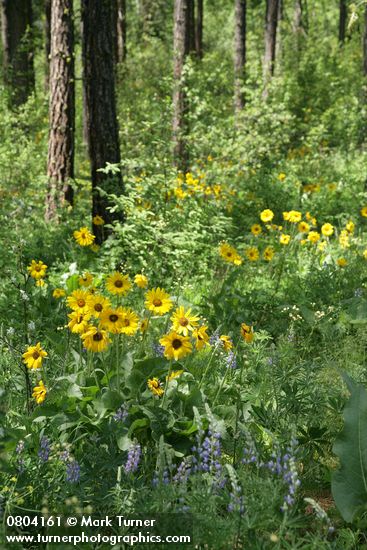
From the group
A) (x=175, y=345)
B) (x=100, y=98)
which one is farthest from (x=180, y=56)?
(x=175, y=345)

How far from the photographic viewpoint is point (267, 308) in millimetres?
4910

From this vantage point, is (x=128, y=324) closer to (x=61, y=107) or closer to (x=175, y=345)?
(x=175, y=345)

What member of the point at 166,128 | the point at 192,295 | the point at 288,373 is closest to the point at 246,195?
the point at 166,128

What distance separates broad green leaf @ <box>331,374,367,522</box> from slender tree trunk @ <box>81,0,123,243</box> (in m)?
3.85

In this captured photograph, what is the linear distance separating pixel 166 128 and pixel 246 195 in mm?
2631

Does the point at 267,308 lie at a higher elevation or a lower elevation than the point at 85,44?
lower

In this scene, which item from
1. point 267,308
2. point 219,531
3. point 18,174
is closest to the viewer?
point 219,531

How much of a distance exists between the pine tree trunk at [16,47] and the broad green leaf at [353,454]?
415 inches

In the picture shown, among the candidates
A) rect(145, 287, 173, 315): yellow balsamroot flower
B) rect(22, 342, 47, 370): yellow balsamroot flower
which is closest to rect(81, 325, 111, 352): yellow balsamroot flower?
rect(22, 342, 47, 370): yellow balsamroot flower

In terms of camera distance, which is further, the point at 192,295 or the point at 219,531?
the point at 192,295

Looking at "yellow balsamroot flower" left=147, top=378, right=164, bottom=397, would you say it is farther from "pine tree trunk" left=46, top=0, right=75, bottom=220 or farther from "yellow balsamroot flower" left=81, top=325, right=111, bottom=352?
"pine tree trunk" left=46, top=0, right=75, bottom=220

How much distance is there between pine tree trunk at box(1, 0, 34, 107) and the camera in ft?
38.1

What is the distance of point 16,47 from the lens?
11625 millimetres

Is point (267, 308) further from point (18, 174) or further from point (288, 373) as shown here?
point (18, 174)
